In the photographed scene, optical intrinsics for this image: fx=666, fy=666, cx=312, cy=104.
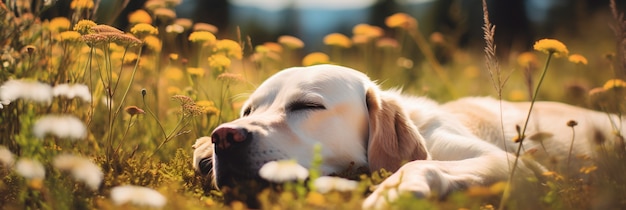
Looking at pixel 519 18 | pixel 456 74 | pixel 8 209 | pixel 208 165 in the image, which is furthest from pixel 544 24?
pixel 8 209

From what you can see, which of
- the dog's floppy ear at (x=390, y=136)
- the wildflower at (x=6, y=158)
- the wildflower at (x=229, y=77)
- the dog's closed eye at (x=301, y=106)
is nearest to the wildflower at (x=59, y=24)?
the wildflower at (x=229, y=77)

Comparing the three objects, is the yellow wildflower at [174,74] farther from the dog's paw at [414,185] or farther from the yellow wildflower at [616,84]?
the yellow wildflower at [616,84]

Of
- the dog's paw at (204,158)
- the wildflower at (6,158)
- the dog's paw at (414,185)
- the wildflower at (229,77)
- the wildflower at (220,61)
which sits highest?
the wildflower at (220,61)

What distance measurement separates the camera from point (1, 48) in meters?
3.17

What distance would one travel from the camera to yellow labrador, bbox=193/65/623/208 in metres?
A: 2.52

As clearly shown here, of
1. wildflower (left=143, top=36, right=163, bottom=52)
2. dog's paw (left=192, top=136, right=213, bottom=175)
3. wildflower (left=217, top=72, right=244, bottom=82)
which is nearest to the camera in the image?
dog's paw (left=192, top=136, right=213, bottom=175)

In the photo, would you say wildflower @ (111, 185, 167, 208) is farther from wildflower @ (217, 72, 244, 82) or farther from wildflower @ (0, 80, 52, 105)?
wildflower @ (217, 72, 244, 82)

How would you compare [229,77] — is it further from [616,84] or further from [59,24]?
[616,84]

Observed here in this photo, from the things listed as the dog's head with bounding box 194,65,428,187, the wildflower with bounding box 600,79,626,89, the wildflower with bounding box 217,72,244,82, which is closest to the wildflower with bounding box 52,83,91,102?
the dog's head with bounding box 194,65,428,187

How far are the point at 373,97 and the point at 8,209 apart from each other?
1.71 meters

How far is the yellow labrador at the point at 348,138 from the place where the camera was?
99.3 inches

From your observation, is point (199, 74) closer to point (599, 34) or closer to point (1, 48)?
point (1, 48)

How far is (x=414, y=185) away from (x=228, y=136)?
73 cm

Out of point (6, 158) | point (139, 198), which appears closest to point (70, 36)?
point (6, 158)
